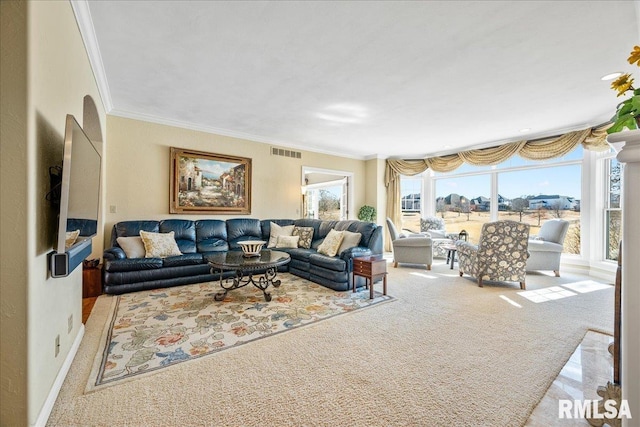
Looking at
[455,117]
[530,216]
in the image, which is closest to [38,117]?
[455,117]

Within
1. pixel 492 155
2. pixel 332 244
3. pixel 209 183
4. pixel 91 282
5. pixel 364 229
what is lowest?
pixel 91 282

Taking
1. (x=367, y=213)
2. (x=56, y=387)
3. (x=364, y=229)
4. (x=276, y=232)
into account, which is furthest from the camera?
(x=367, y=213)

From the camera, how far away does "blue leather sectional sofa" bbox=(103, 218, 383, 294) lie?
3.67 meters

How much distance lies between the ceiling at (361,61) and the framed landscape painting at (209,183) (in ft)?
2.22

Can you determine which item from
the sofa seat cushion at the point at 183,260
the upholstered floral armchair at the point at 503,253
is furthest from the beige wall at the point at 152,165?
the upholstered floral armchair at the point at 503,253

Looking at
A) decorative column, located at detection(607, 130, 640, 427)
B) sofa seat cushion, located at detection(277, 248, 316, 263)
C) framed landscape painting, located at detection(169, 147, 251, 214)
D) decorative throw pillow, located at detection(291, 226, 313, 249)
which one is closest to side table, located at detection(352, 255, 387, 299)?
sofa seat cushion, located at detection(277, 248, 316, 263)

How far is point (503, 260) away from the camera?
4.14m

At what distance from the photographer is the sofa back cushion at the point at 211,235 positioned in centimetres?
471

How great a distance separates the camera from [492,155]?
19.5 ft

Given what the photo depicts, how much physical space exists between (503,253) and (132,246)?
5.45m

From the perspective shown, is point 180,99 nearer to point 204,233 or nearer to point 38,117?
point 204,233

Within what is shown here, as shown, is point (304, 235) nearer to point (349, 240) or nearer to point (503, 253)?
point (349, 240)

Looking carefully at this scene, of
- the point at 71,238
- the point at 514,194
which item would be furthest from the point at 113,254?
the point at 514,194

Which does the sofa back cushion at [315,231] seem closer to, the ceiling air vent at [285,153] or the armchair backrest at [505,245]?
the ceiling air vent at [285,153]
